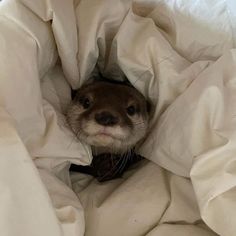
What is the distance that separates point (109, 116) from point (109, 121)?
1 cm

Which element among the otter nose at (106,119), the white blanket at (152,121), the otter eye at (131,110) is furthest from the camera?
the otter eye at (131,110)

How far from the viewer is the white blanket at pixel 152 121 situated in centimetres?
75

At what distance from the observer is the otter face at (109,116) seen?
96 centimetres

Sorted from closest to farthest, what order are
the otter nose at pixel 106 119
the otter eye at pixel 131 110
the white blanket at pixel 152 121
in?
the white blanket at pixel 152 121 < the otter nose at pixel 106 119 < the otter eye at pixel 131 110

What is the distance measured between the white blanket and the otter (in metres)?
0.04

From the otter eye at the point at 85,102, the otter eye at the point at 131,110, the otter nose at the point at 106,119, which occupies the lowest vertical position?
the otter eye at the point at 131,110

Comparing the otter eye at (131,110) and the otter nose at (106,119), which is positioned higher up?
the otter nose at (106,119)

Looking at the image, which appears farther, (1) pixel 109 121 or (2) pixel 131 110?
(2) pixel 131 110

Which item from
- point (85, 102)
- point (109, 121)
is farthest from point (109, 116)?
point (85, 102)

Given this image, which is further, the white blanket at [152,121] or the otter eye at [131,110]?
the otter eye at [131,110]

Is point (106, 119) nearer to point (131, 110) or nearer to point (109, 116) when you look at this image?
point (109, 116)

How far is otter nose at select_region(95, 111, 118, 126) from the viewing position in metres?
0.95

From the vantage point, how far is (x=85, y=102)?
1051 millimetres

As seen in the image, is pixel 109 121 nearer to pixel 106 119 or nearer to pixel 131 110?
pixel 106 119
